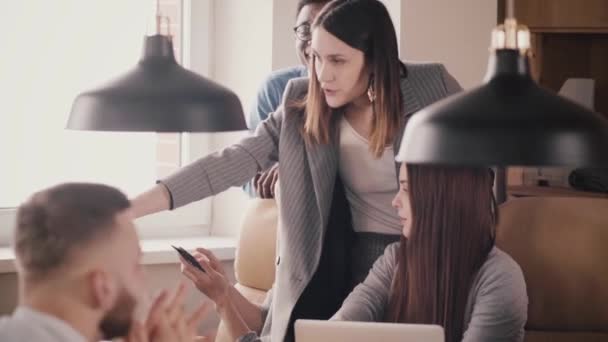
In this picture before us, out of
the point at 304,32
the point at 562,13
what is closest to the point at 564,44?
the point at 562,13

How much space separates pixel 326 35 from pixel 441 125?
1.34 metres

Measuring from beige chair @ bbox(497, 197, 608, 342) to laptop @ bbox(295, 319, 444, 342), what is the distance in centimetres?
82

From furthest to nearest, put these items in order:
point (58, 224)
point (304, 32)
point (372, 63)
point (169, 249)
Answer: point (169, 249) → point (304, 32) → point (372, 63) → point (58, 224)

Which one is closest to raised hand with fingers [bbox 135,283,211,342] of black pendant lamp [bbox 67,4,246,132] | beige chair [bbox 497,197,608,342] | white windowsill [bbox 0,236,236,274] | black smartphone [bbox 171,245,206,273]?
black pendant lamp [bbox 67,4,246,132]

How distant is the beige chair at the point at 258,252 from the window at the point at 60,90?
30.4 inches

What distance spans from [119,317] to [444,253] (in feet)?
4.06

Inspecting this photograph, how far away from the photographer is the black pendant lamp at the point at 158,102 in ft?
7.26

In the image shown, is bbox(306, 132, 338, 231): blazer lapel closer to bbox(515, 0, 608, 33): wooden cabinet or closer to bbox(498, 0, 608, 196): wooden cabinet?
bbox(498, 0, 608, 196): wooden cabinet

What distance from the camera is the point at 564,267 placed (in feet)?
10.0

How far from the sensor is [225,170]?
3.03 meters

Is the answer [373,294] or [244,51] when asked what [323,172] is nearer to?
[373,294]

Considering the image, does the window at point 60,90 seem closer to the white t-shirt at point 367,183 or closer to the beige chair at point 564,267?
the white t-shirt at point 367,183

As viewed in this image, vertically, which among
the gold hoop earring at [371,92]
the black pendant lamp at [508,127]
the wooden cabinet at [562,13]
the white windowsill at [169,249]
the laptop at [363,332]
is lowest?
the white windowsill at [169,249]

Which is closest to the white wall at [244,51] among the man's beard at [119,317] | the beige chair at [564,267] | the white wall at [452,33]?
the white wall at [452,33]
